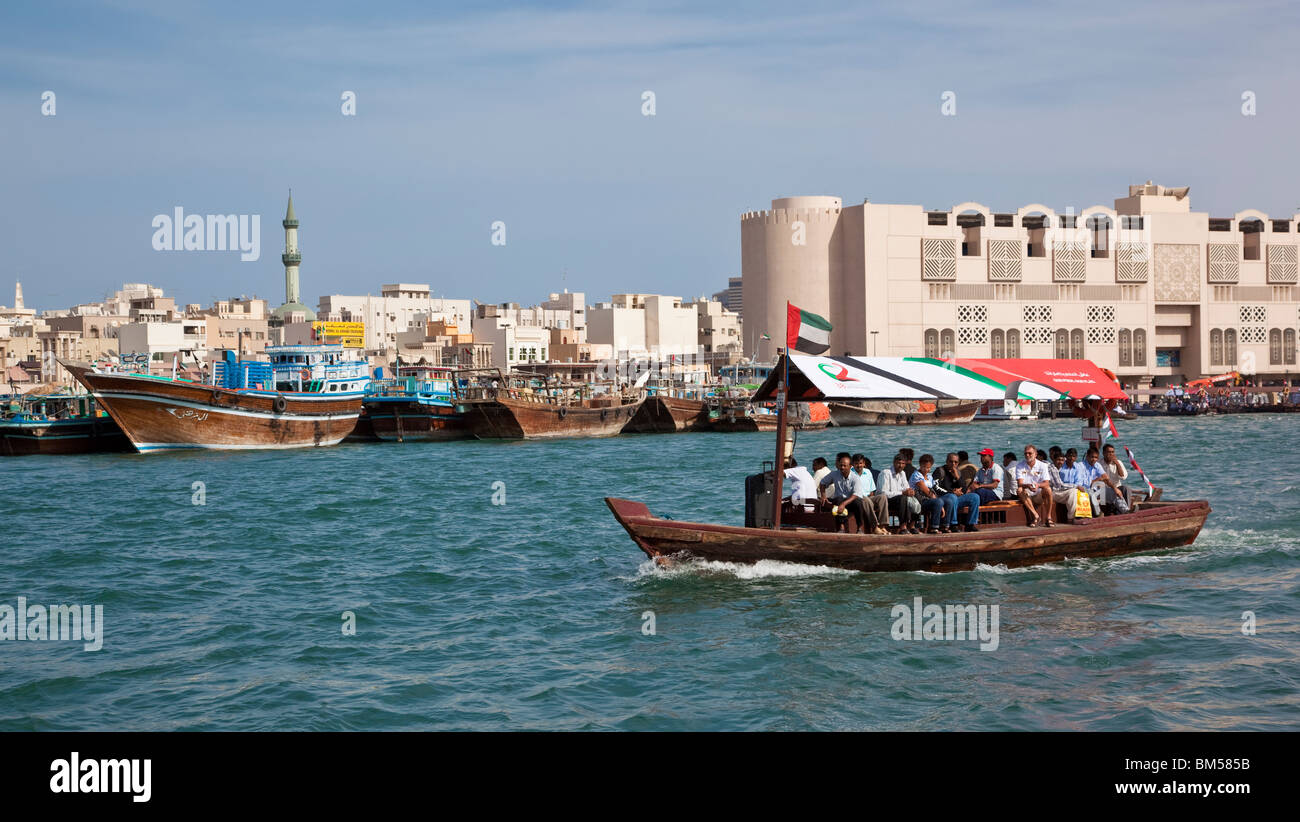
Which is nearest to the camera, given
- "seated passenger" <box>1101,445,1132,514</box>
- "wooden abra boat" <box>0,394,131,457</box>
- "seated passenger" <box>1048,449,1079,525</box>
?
"seated passenger" <box>1048,449,1079,525</box>

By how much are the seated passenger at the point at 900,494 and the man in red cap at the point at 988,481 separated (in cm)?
111

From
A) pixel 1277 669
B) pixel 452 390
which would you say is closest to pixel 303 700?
pixel 1277 669

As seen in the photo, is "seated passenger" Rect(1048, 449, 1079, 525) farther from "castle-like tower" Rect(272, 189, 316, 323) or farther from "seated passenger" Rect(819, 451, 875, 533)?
"castle-like tower" Rect(272, 189, 316, 323)

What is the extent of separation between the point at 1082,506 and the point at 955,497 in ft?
7.61

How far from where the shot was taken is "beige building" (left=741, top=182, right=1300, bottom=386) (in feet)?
302

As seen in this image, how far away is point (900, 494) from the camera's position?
15.9m

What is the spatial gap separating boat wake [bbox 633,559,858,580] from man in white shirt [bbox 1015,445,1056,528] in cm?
276

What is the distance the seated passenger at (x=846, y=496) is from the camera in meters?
15.6

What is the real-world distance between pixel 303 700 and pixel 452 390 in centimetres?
5123

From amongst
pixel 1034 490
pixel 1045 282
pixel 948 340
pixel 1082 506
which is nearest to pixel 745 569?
pixel 1034 490

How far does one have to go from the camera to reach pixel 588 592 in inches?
628

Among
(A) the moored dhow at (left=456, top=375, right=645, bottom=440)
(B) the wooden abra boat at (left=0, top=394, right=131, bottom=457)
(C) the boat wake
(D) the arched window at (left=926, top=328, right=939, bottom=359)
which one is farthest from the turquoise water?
(D) the arched window at (left=926, top=328, right=939, bottom=359)
